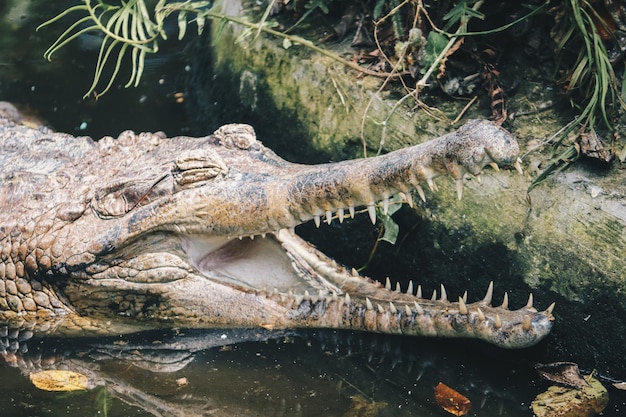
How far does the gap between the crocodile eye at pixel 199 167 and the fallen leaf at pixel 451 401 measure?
149 centimetres

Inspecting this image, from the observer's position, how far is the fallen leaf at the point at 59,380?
423cm

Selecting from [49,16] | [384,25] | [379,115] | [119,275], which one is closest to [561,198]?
[379,115]

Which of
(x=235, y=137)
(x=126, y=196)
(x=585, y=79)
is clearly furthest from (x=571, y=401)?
(x=126, y=196)

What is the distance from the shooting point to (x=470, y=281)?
453 centimetres

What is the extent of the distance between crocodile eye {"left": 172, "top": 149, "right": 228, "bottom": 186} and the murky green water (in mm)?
822

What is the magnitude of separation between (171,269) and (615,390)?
86.1 inches

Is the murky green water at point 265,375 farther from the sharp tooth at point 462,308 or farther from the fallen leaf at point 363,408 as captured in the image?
the sharp tooth at point 462,308

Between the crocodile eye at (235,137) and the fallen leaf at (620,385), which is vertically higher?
the crocodile eye at (235,137)

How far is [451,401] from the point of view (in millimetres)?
3979

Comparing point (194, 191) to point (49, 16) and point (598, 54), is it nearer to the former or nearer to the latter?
point (598, 54)

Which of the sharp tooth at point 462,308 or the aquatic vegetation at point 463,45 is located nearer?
the sharp tooth at point 462,308

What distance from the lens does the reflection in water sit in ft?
13.1

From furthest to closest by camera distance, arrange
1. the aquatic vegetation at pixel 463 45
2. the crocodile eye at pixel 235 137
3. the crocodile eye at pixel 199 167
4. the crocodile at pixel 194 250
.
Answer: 1. the crocodile eye at pixel 235 137
2. the crocodile eye at pixel 199 167
3. the aquatic vegetation at pixel 463 45
4. the crocodile at pixel 194 250

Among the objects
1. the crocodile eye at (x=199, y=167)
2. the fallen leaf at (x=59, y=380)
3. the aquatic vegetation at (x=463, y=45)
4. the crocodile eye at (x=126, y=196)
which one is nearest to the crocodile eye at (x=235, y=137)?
the crocodile eye at (x=199, y=167)
